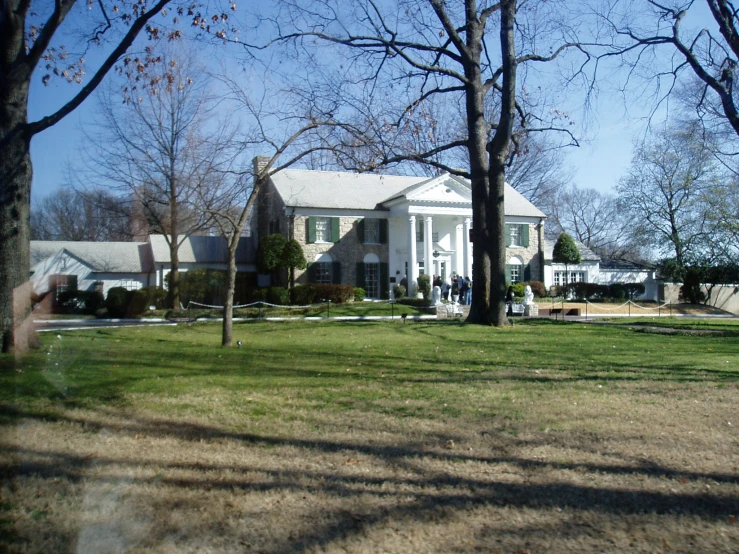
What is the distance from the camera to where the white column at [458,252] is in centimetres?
3781

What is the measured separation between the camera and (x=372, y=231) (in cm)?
3653

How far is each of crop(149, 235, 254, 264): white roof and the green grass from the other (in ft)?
67.1

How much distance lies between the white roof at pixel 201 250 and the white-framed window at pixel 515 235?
620 inches

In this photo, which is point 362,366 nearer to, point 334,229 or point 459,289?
point 459,289

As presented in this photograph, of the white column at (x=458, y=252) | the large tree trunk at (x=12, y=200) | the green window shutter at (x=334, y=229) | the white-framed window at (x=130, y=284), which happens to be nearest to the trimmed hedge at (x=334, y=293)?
the green window shutter at (x=334, y=229)

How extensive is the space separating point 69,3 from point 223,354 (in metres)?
6.33

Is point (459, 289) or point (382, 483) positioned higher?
point (459, 289)

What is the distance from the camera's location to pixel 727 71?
15281 millimetres

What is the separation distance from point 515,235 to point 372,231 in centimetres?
950

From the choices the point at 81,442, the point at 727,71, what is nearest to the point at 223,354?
the point at 81,442

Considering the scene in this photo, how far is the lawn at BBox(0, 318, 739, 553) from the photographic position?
4039mm

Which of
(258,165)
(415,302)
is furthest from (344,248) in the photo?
(258,165)

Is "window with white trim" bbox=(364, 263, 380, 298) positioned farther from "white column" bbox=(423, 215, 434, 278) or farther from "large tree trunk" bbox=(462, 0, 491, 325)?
"large tree trunk" bbox=(462, 0, 491, 325)

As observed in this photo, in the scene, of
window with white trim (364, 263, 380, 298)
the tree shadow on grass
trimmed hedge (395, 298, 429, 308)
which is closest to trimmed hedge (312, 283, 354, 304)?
trimmed hedge (395, 298, 429, 308)
